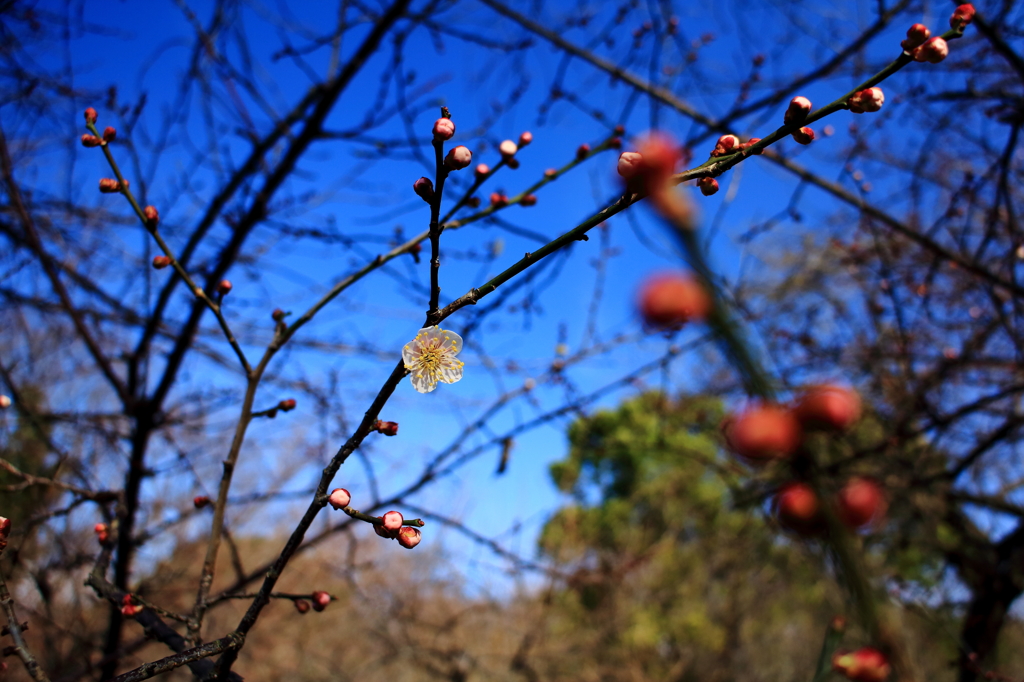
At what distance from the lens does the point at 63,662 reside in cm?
286

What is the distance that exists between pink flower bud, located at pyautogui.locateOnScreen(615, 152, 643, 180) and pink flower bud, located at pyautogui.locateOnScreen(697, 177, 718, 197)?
0.45 feet

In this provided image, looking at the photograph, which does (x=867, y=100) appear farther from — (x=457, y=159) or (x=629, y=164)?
(x=457, y=159)

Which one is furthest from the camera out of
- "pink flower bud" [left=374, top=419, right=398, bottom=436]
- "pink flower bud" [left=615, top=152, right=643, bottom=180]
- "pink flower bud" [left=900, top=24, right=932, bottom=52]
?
"pink flower bud" [left=374, top=419, right=398, bottom=436]

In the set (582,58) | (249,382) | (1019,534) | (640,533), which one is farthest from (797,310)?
(640,533)

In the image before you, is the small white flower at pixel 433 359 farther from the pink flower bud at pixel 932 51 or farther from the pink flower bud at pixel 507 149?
the pink flower bud at pixel 932 51

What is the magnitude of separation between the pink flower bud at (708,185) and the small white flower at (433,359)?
48 centimetres

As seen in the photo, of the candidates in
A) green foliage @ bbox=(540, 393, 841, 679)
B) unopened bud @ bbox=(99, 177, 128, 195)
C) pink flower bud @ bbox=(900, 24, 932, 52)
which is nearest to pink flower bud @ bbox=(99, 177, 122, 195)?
unopened bud @ bbox=(99, 177, 128, 195)

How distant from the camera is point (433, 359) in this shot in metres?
1.30

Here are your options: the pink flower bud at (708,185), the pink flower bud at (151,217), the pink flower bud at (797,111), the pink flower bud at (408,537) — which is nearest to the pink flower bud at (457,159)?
the pink flower bud at (708,185)

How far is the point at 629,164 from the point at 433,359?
2.12ft

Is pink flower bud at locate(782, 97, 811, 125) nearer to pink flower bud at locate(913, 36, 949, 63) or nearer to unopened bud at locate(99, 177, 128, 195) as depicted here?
pink flower bud at locate(913, 36, 949, 63)

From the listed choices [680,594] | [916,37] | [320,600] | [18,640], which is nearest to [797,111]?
[916,37]

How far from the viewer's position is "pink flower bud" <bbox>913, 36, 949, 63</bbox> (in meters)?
0.88

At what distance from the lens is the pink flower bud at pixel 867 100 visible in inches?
34.5
